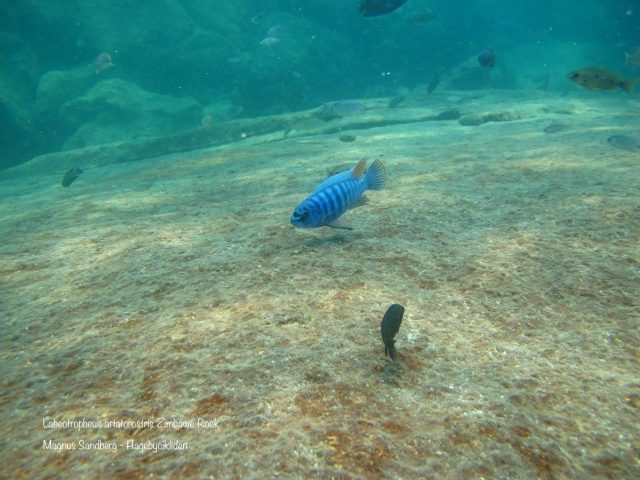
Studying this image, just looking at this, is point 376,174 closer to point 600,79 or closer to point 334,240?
point 334,240

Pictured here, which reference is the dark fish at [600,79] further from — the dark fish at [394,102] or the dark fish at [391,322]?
the dark fish at [394,102]

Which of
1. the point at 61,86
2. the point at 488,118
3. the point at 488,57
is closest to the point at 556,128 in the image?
the point at 488,57

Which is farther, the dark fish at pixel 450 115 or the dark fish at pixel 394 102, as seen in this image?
the dark fish at pixel 394 102

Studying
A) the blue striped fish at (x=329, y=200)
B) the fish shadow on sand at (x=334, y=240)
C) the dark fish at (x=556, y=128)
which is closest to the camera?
the blue striped fish at (x=329, y=200)

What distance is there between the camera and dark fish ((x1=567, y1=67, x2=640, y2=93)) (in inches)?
242

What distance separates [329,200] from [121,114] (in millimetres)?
24241

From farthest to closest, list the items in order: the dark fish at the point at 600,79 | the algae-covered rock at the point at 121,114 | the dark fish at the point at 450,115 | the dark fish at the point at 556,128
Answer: the algae-covered rock at the point at 121,114, the dark fish at the point at 450,115, the dark fish at the point at 556,128, the dark fish at the point at 600,79

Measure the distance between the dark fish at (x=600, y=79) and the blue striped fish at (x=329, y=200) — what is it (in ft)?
18.1

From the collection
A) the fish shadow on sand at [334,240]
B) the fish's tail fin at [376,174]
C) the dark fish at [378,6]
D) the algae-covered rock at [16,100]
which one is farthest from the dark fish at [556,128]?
the algae-covered rock at [16,100]

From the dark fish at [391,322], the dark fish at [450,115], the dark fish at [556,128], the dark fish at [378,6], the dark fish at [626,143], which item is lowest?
the dark fish at [556,128]

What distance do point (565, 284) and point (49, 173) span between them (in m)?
17.5

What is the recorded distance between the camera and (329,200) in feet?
10.1

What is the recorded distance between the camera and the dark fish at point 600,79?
6148mm

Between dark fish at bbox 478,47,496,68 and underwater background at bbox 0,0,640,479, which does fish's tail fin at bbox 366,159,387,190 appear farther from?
dark fish at bbox 478,47,496,68
